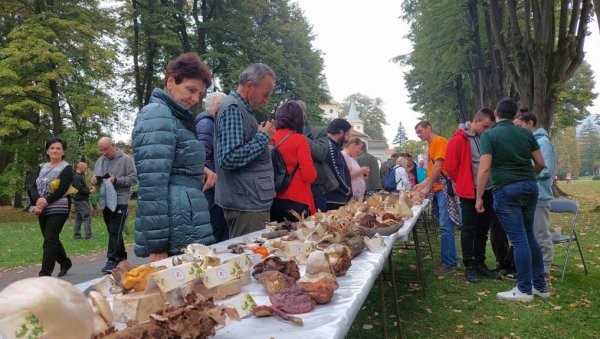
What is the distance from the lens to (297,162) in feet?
12.0

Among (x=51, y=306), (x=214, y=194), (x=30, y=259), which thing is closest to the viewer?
(x=51, y=306)

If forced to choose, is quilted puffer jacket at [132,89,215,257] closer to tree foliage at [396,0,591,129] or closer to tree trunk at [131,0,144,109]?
tree foliage at [396,0,591,129]

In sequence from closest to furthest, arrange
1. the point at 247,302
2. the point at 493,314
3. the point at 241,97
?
the point at 247,302 < the point at 241,97 < the point at 493,314

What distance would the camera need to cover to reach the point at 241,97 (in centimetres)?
315

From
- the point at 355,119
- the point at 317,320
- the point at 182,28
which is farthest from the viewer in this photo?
the point at 355,119

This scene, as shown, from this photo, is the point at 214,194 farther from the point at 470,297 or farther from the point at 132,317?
the point at 470,297

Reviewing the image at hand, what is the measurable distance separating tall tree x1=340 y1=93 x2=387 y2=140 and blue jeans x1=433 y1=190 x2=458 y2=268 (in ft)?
327

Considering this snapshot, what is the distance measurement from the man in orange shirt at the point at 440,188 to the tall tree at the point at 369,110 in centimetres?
9943

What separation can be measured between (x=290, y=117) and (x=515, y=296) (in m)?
2.79

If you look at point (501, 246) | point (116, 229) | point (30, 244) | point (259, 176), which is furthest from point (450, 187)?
point (30, 244)

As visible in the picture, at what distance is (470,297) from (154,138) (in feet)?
12.4

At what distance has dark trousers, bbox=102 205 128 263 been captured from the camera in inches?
236

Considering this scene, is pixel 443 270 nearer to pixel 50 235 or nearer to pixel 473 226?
pixel 473 226

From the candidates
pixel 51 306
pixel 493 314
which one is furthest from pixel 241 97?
pixel 493 314
